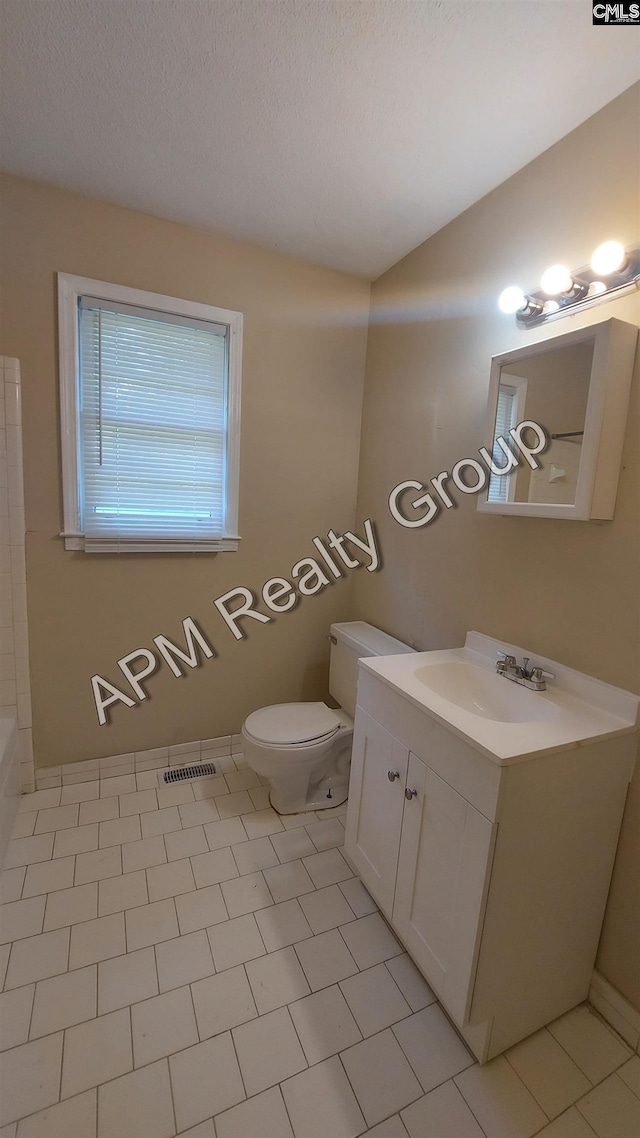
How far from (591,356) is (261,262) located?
1.61 meters

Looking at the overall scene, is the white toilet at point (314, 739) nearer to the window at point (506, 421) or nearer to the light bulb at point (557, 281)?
the window at point (506, 421)

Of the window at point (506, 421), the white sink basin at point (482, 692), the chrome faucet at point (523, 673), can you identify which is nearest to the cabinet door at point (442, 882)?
the white sink basin at point (482, 692)

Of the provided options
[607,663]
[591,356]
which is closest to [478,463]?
[591,356]

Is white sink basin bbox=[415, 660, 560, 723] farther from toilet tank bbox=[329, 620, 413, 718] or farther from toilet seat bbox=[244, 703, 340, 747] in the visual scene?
toilet seat bbox=[244, 703, 340, 747]

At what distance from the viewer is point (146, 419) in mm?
2020

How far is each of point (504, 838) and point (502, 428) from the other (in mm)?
1191

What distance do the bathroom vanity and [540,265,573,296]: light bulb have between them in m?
1.12

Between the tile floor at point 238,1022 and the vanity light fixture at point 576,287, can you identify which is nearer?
the tile floor at point 238,1022

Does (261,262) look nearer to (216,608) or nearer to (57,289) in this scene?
(57,289)

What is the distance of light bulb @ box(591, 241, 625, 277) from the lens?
1.16m

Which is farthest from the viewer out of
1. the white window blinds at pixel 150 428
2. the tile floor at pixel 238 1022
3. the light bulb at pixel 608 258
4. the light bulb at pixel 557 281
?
the white window blinds at pixel 150 428

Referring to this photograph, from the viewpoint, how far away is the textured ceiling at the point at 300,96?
109 centimetres

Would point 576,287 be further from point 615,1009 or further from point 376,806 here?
point 615,1009

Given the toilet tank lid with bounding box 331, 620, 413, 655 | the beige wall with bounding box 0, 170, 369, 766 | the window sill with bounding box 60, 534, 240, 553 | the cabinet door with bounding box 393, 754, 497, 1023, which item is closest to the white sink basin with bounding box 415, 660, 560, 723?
the cabinet door with bounding box 393, 754, 497, 1023
